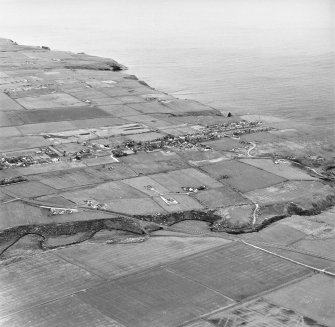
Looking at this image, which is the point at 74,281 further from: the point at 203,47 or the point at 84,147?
the point at 203,47

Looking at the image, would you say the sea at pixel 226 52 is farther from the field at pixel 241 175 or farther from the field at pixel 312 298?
the field at pixel 312 298

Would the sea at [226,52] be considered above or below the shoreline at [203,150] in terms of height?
above

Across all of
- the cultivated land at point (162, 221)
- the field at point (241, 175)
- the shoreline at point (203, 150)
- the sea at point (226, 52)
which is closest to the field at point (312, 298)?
the cultivated land at point (162, 221)

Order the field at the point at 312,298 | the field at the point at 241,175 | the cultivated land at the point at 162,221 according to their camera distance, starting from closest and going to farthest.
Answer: the field at the point at 312,298
the cultivated land at the point at 162,221
the field at the point at 241,175

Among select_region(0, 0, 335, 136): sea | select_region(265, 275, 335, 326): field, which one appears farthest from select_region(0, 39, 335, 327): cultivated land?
select_region(0, 0, 335, 136): sea

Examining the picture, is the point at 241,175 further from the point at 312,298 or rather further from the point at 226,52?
the point at 226,52

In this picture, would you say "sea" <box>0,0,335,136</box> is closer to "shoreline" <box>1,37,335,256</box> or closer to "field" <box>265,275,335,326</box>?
"shoreline" <box>1,37,335,256</box>
